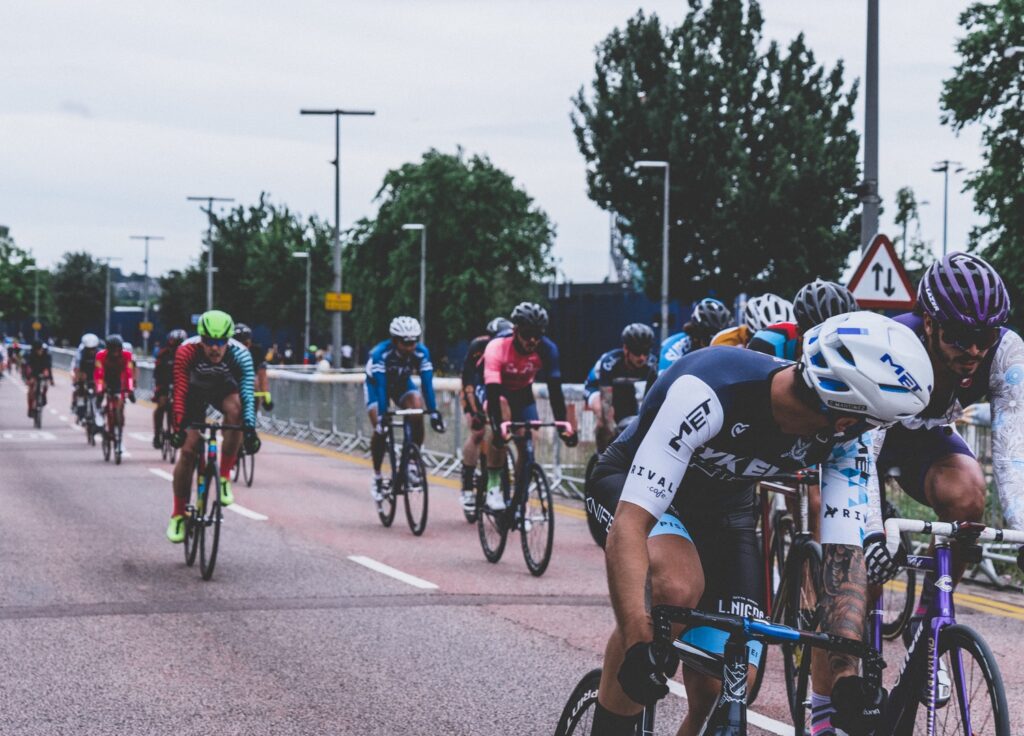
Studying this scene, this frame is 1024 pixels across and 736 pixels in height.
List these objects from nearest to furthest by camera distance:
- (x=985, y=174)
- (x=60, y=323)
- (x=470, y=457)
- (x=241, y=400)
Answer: (x=241, y=400), (x=470, y=457), (x=985, y=174), (x=60, y=323)

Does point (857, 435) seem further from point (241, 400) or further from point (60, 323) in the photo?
point (60, 323)

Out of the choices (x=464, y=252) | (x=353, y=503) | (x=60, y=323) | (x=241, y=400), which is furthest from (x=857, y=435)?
(x=60, y=323)

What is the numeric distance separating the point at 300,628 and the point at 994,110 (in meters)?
35.6

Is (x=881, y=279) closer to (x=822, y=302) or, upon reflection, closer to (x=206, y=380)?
(x=206, y=380)

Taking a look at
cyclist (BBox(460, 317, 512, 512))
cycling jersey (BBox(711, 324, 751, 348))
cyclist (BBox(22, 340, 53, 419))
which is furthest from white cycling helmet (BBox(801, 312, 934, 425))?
cyclist (BBox(22, 340, 53, 419))

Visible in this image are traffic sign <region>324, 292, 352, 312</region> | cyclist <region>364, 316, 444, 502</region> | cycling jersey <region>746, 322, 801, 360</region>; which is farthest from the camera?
traffic sign <region>324, 292, 352, 312</region>

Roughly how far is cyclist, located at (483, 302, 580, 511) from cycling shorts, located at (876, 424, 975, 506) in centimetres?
474

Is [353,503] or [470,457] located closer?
[470,457]

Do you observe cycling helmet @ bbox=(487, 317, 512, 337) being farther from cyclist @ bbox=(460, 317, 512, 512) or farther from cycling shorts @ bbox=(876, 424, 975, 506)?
cycling shorts @ bbox=(876, 424, 975, 506)

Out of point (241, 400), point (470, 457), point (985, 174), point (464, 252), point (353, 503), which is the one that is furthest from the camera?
point (464, 252)

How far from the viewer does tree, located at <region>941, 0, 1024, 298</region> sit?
37625 millimetres

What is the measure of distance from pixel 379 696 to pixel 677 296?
4142 centimetres

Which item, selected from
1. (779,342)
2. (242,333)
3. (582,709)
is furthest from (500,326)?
(582,709)

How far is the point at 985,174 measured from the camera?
3834 cm
